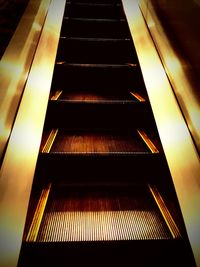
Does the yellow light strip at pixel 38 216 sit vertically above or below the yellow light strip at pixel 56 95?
below

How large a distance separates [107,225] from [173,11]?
2.15 m

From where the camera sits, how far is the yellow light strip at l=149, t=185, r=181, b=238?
128 centimetres

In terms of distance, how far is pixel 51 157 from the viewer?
145cm

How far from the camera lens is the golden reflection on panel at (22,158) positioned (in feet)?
3.37

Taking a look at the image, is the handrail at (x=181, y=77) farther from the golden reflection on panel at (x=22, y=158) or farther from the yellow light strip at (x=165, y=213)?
the golden reflection on panel at (x=22, y=158)

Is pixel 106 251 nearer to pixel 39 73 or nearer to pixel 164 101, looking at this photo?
pixel 164 101

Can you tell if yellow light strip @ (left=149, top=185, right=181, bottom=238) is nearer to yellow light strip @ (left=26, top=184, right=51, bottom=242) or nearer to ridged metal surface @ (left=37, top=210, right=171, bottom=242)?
ridged metal surface @ (left=37, top=210, right=171, bottom=242)

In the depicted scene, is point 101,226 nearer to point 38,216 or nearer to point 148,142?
point 38,216

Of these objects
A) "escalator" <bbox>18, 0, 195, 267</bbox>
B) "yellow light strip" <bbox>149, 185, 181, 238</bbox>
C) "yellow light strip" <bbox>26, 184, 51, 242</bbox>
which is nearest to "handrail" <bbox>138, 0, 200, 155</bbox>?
"escalator" <bbox>18, 0, 195, 267</bbox>

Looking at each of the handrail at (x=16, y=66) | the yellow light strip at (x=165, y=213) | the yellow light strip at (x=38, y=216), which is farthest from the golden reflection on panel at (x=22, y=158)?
the yellow light strip at (x=165, y=213)

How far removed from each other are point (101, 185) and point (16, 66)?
0.97 meters

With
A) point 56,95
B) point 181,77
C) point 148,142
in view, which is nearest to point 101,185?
point 148,142

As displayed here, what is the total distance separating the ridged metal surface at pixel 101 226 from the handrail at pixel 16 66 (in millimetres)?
416

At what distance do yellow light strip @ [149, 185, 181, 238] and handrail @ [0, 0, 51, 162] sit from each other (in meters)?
0.84
